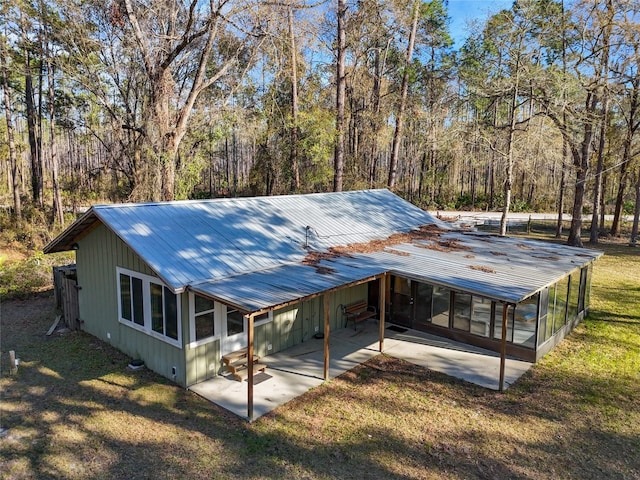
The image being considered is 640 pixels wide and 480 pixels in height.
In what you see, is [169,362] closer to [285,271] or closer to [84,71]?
[285,271]

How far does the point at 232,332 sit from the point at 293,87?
17162 mm

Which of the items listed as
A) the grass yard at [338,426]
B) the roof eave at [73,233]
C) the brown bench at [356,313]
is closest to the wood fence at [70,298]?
the roof eave at [73,233]

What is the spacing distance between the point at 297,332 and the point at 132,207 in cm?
480

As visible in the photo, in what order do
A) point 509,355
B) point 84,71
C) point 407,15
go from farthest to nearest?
1. point 407,15
2. point 84,71
3. point 509,355

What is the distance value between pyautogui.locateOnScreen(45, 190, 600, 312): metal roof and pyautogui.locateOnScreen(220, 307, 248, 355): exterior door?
87cm

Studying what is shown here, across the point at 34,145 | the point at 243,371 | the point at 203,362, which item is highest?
the point at 34,145

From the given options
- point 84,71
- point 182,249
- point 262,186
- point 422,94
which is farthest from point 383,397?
point 422,94

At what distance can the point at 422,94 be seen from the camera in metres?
38.5

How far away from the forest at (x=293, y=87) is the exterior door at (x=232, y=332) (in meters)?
9.84

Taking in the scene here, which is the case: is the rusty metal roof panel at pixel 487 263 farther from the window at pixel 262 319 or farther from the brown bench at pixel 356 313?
the window at pixel 262 319

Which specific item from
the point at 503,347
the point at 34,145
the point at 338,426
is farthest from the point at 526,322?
the point at 34,145

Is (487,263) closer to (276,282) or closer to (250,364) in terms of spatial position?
(276,282)

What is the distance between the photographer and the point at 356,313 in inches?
479

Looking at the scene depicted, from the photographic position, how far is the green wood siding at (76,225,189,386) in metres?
8.71
